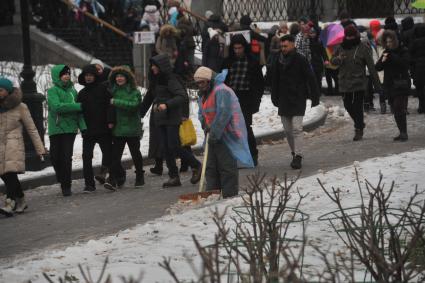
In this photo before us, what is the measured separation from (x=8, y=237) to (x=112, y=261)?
3.11m

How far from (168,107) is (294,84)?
1.91 m

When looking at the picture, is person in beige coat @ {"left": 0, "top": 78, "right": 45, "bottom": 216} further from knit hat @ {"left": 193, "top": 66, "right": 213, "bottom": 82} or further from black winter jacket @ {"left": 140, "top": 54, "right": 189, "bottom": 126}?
knit hat @ {"left": 193, "top": 66, "right": 213, "bottom": 82}

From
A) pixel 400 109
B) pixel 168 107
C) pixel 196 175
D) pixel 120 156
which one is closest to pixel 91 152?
pixel 120 156

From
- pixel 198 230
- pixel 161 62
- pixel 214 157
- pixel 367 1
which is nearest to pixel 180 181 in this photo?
pixel 161 62

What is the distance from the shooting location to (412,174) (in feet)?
37.4

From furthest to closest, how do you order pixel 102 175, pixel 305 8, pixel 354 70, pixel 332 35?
pixel 305 8 → pixel 332 35 → pixel 354 70 → pixel 102 175

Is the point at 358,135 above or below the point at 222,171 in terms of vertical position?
below

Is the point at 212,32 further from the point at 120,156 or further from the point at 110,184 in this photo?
the point at 110,184

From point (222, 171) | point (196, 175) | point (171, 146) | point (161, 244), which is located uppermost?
point (161, 244)

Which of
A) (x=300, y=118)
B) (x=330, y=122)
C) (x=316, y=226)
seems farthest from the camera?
(x=330, y=122)

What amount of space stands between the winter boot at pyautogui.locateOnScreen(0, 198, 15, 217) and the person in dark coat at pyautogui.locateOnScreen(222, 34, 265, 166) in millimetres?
3562

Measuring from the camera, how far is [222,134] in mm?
11461

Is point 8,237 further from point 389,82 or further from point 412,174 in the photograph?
point 389,82

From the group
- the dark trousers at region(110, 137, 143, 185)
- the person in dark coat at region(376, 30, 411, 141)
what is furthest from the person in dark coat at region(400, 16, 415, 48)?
the dark trousers at region(110, 137, 143, 185)
